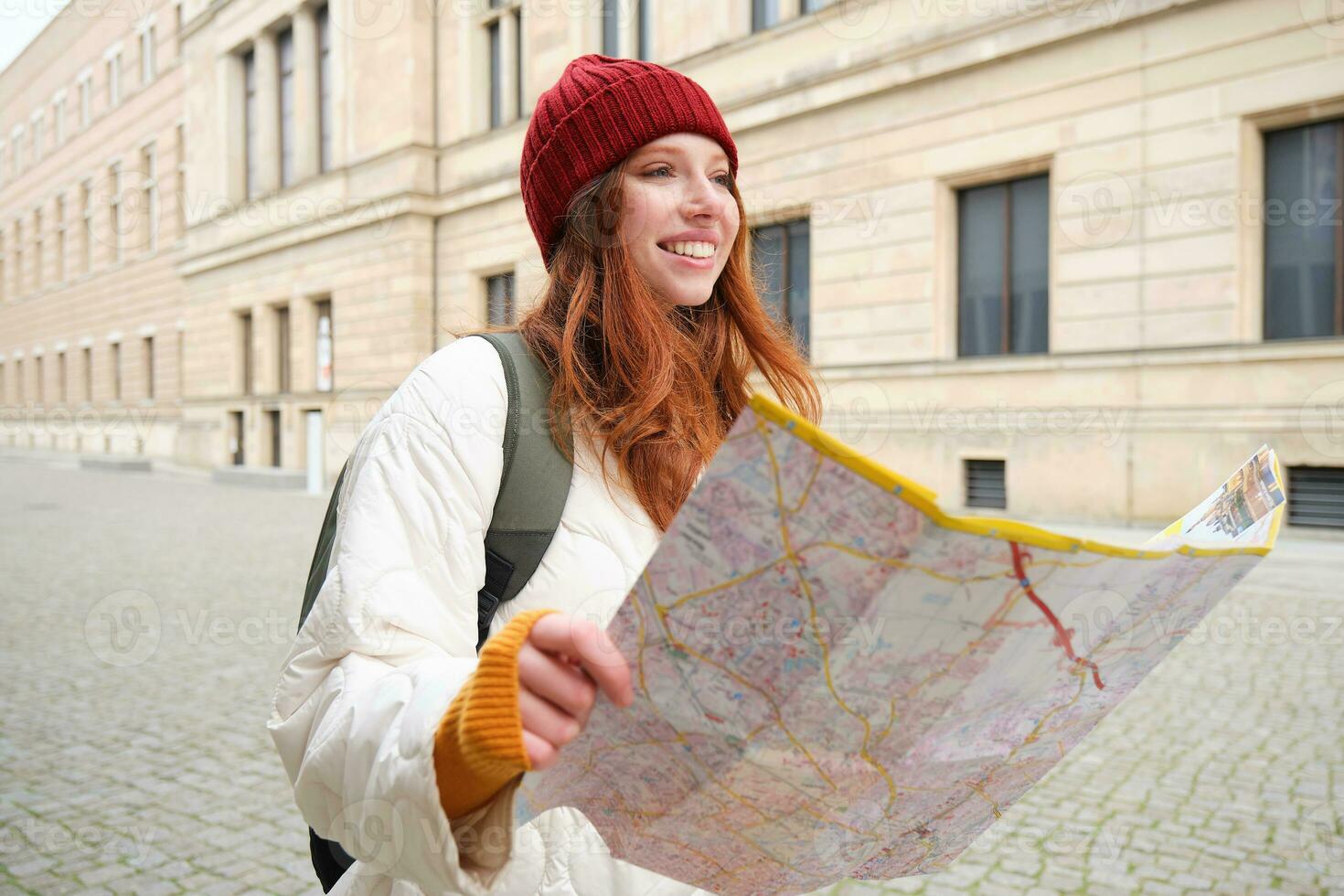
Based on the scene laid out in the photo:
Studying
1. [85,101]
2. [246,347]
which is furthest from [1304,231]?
[85,101]

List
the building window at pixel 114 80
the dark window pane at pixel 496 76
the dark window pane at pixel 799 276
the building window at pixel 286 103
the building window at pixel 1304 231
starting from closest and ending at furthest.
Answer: the building window at pixel 1304 231 < the dark window pane at pixel 799 276 < the dark window pane at pixel 496 76 < the building window at pixel 286 103 < the building window at pixel 114 80

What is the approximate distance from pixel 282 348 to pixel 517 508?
85.9 feet

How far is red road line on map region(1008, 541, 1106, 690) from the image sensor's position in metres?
0.76

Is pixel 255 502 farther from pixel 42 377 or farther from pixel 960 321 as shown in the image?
pixel 42 377

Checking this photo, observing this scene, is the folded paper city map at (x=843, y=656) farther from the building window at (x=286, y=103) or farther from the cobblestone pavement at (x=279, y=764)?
the building window at (x=286, y=103)

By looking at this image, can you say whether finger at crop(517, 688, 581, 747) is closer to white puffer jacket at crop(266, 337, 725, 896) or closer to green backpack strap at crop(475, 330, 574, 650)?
white puffer jacket at crop(266, 337, 725, 896)

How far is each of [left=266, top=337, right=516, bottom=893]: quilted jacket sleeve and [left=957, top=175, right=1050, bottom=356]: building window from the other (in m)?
12.0

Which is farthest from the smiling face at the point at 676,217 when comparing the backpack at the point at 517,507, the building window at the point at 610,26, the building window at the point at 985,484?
the building window at the point at 610,26

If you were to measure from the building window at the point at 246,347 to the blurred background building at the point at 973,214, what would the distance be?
13.7 ft

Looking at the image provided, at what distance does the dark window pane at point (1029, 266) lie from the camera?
1223cm

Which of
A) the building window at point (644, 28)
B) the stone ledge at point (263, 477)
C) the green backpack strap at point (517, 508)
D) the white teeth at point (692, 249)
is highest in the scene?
the building window at point (644, 28)

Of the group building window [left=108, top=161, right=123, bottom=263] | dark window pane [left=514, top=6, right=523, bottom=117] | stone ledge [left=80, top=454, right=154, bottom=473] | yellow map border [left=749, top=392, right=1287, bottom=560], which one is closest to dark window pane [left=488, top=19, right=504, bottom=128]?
dark window pane [left=514, top=6, right=523, bottom=117]

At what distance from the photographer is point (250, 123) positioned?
27.1m

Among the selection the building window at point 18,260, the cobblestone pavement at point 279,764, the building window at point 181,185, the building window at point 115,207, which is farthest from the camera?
the building window at point 18,260
